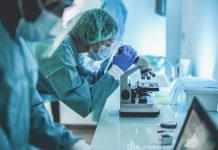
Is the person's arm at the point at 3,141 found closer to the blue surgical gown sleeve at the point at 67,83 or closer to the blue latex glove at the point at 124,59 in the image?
the blue surgical gown sleeve at the point at 67,83

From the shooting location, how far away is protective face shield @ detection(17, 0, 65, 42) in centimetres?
97

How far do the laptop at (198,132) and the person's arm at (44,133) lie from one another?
408 millimetres

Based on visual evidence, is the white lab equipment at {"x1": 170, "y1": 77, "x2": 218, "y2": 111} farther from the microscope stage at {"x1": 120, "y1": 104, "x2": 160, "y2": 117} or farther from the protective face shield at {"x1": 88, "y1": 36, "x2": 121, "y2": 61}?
the protective face shield at {"x1": 88, "y1": 36, "x2": 121, "y2": 61}

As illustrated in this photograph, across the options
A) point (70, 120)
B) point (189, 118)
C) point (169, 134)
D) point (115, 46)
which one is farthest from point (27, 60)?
point (70, 120)

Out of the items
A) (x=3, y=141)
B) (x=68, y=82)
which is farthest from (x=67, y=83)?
(x=3, y=141)

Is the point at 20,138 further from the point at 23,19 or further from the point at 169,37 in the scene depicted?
the point at 169,37

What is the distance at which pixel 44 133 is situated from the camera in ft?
4.20

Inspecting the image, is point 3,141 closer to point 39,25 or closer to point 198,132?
point 39,25

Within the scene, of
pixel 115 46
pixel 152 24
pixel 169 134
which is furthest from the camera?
pixel 152 24

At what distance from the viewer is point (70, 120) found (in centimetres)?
401

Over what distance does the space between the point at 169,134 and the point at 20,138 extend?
2.52 ft

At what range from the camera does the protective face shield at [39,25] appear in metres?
0.97

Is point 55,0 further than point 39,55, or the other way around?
point 39,55

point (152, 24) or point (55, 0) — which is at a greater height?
Answer: point (55, 0)
